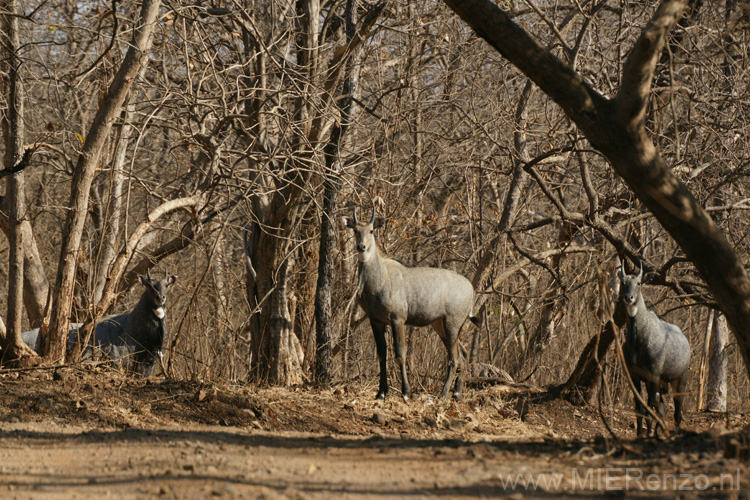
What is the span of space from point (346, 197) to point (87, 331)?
4337mm

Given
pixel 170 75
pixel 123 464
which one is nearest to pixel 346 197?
pixel 170 75

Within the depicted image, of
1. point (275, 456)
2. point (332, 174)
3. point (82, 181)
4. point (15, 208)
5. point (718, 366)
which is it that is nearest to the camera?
point (275, 456)

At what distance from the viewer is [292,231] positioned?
9703 mm

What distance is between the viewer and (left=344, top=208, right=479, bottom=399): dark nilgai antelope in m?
8.25

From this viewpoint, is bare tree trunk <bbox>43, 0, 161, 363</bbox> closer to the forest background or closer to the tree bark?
the forest background

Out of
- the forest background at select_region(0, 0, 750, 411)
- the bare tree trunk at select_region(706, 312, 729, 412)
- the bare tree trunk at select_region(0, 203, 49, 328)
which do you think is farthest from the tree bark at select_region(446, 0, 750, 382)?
the bare tree trunk at select_region(706, 312, 729, 412)

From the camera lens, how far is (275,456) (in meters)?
4.93

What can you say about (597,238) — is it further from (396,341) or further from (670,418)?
(396,341)

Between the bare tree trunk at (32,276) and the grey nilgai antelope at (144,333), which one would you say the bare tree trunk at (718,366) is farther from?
the bare tree trunk at (32,276)

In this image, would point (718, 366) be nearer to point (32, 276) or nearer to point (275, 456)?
point (275, 456)

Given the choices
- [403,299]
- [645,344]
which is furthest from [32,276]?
[645,344]

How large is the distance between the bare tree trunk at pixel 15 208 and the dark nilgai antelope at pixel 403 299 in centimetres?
342

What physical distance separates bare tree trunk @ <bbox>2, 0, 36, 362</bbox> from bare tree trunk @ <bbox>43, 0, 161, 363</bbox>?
32cm

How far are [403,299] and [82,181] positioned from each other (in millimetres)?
3583
